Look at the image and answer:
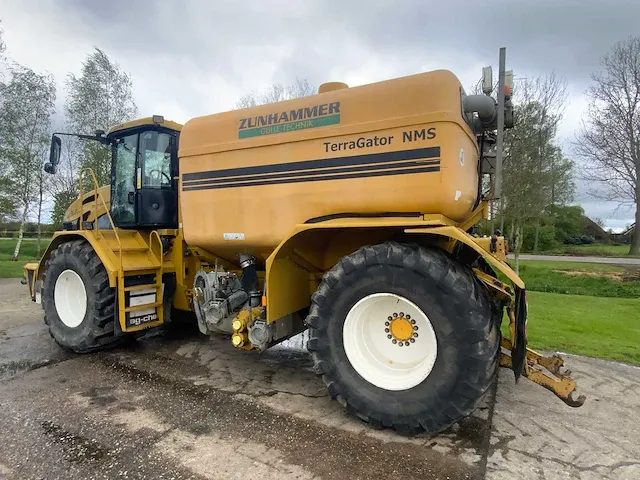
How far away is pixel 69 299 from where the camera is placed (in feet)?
18.1

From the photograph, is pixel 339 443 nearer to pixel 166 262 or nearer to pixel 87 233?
pixel 166 262

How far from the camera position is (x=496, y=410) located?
3633 mm

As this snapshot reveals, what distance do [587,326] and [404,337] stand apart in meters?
5.25

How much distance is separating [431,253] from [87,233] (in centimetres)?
408

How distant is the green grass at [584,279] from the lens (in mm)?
13062

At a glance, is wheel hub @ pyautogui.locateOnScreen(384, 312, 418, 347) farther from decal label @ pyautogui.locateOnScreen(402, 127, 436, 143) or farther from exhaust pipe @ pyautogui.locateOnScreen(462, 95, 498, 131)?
exhaust pipe @ pyautogui.locateOnScreen(462, 95, 498, 131)

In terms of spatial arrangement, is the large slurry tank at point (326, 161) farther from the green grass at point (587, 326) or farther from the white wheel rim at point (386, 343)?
the green grass at point (587, 326)

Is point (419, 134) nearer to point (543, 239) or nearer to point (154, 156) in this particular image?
point (154, 156)

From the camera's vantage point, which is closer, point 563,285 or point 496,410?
point 496,410

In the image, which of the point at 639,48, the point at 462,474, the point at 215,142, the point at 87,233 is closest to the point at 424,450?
the point at 462,474

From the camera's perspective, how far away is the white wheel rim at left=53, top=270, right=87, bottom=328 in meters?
5.41

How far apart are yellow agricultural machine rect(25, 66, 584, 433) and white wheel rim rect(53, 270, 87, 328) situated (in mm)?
270

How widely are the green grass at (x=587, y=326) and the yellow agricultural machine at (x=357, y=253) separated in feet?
7.23

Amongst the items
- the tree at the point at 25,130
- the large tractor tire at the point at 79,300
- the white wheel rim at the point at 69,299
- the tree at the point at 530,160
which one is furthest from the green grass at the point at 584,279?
the tree at the point at 25,130
